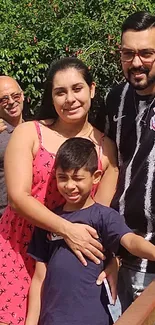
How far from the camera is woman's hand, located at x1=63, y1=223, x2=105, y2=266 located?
3396mm

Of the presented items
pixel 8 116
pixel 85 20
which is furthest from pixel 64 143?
pixel 85 20

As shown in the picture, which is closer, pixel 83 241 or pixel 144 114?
pixel 83 241

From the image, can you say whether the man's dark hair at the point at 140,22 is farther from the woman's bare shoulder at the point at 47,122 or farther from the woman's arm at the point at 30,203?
the woman's arm at the point at 30,203

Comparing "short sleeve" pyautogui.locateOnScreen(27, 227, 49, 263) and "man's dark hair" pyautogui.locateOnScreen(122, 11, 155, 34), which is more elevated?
"man's dark hair" pyautogui.locateOnScreen(122, 11, 155, 34)

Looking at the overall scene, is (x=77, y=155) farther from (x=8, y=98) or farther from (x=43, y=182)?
(x=8, y=98)

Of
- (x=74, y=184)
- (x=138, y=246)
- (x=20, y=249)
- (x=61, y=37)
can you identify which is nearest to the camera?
(x=138, y=246)

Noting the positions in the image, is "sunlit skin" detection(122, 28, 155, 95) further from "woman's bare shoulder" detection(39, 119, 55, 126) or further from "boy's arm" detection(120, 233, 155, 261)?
"boy's arm" detection(120, 233, 155, 261)

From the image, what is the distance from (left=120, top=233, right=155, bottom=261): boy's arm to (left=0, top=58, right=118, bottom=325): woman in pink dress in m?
0.14

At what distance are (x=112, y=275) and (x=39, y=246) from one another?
36cm

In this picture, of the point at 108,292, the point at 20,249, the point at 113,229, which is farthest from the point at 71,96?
the point at 108,292

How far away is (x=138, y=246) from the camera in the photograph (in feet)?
10.8

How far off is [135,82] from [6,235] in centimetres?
94

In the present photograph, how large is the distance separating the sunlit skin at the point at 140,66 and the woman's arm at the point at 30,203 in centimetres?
54

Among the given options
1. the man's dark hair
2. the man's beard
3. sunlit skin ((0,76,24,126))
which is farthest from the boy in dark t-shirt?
sunlit skin ((0,76,24,126))
